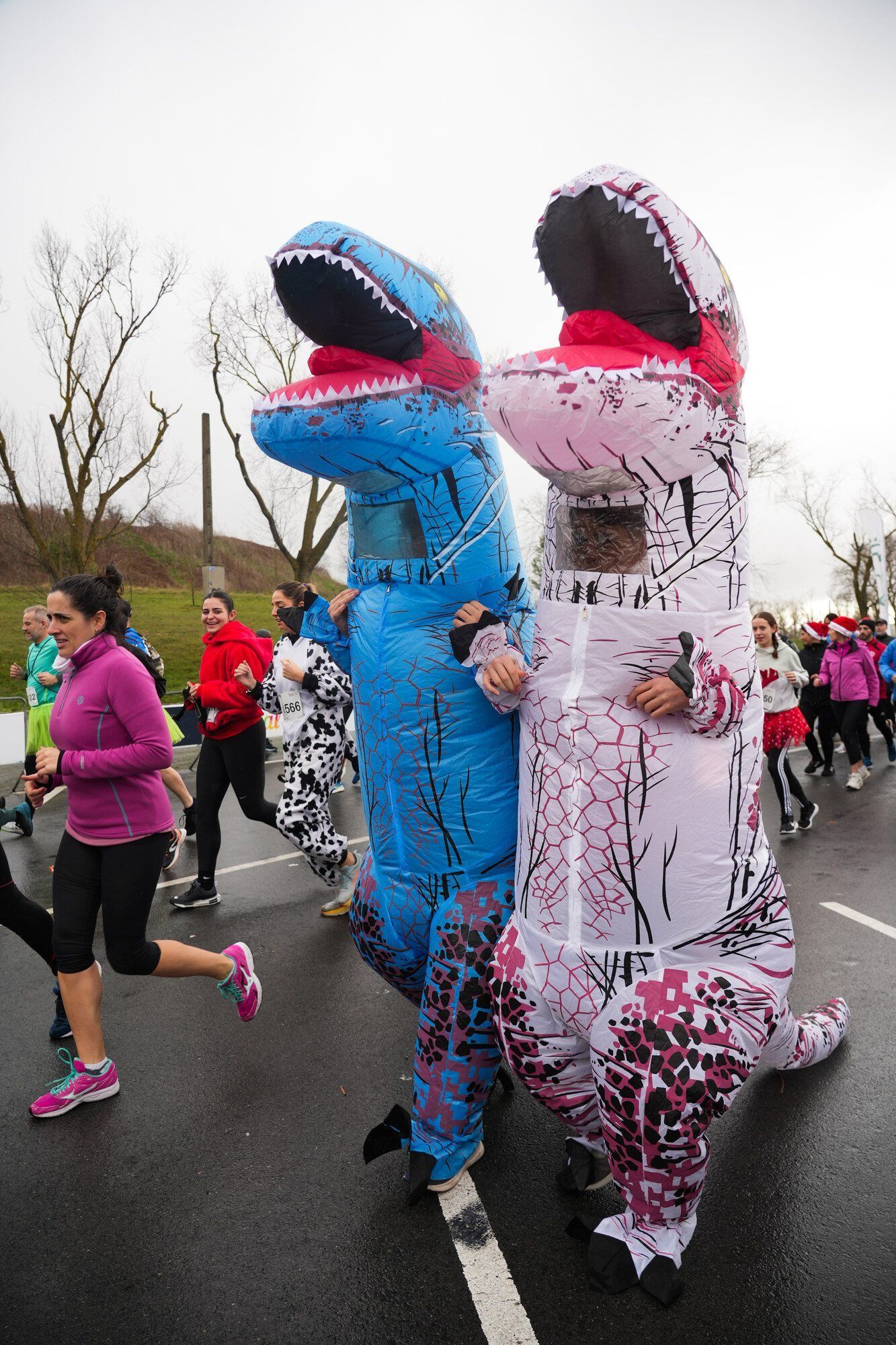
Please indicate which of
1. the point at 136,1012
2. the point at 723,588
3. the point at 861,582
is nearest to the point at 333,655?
the point at 723,588

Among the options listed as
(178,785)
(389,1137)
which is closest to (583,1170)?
(389,1137)

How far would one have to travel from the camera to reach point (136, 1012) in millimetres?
3574

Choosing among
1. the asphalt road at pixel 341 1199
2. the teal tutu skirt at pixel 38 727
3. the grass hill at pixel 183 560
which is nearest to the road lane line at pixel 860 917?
the asphalt road at pixel 341 1199

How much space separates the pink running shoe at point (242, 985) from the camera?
3141 millimetres

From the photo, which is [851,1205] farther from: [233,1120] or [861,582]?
[861,582]

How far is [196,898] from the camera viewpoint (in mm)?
4949

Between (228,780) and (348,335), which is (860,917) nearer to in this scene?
(228,780)

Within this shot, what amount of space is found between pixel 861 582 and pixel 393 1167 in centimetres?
3215

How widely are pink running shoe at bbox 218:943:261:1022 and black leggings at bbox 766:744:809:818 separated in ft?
13.9

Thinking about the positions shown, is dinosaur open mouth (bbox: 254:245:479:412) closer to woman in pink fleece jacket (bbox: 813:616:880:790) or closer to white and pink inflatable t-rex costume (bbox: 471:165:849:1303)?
white and pink inflatable t-rex costume (bbox: 471:165:849:1303)

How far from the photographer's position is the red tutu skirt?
6086mm

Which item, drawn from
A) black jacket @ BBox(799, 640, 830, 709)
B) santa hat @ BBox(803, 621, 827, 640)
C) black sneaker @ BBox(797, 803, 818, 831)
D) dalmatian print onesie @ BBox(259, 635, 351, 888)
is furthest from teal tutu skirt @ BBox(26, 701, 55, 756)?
santa hat @ BBox(803, 621, 827, 640)

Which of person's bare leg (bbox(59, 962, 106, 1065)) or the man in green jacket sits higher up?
the man in green jacket

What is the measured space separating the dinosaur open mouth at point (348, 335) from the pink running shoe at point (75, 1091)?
7.74 feet
